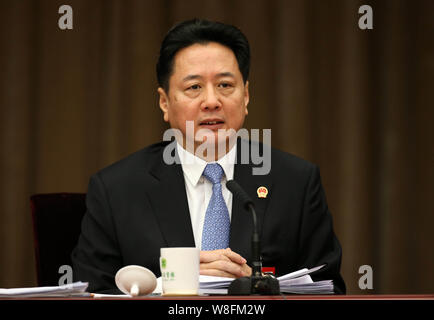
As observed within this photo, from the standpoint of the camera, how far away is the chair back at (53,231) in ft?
6.52

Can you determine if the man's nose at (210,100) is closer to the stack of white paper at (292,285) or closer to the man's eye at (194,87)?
the man's eye at (194,87)

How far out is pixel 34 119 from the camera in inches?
117

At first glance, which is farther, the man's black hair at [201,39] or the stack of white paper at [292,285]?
the man's black hair at [201,39]

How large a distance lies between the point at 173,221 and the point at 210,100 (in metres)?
0.41

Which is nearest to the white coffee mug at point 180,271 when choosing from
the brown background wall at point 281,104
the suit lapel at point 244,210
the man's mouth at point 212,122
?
the suit lapel at point 244,210

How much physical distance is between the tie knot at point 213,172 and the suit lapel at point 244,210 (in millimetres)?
79

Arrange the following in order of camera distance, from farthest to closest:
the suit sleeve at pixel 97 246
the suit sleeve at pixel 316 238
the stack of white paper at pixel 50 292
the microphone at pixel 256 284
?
the suit sleeve at pixel 316 238 < the suit sleeve at pixel 97 246 < the microphone at pixel 256 284 < the stack of white paper at pixel 50 292

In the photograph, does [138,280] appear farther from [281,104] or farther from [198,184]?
[281,104]

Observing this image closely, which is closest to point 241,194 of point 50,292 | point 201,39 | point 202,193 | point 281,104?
point 50,292

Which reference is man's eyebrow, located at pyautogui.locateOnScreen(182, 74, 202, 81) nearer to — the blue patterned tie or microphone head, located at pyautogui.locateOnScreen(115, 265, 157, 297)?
the blue patterned tie

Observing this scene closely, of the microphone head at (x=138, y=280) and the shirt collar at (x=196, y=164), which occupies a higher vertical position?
the shirt collar at (x=196, y=164)

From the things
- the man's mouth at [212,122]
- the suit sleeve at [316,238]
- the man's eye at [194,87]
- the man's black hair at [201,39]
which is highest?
the man's black hair at [201,39]

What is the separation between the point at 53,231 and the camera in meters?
2.01
